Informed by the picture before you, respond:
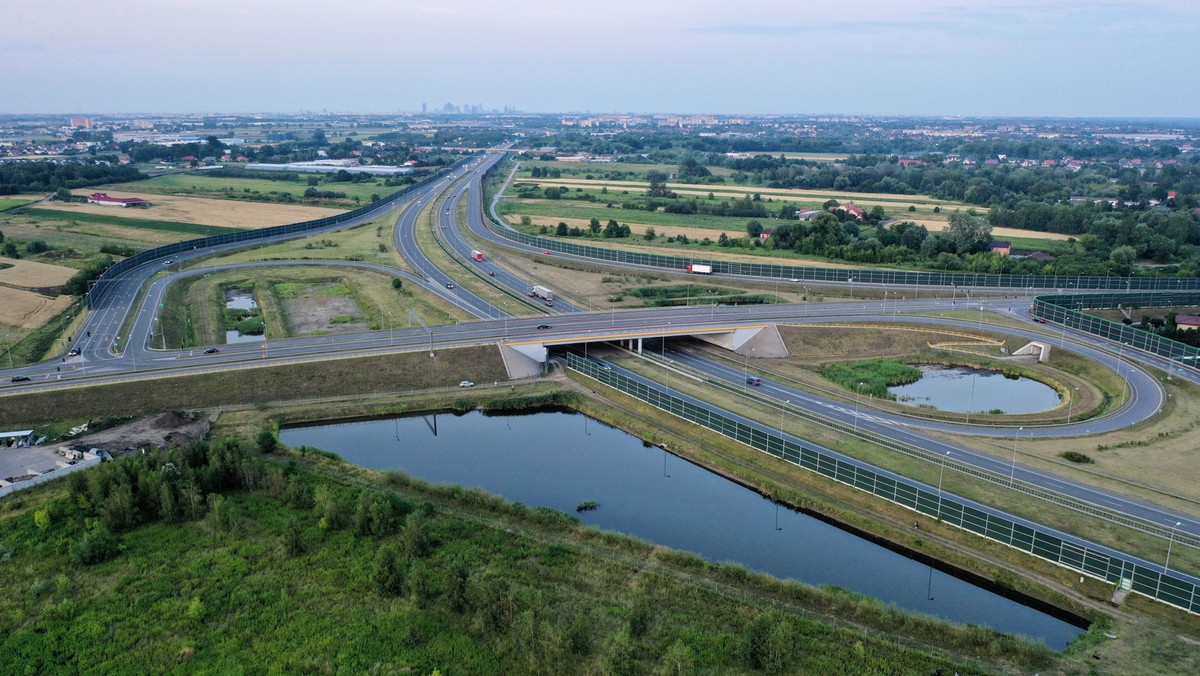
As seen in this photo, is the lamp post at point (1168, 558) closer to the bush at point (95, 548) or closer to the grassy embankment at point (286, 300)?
the bush at point (95, 548)

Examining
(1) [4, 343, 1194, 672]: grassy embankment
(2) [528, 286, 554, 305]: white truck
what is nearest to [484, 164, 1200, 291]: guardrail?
(2) [528, 286, 554, 305]: white truck

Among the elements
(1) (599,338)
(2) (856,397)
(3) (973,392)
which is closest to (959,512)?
(2) (856,397)

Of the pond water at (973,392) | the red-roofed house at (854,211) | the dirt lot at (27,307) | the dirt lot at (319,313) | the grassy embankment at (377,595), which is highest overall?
the red-roofed house at (854,211)

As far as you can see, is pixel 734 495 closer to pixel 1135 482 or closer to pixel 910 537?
pixel 910 537

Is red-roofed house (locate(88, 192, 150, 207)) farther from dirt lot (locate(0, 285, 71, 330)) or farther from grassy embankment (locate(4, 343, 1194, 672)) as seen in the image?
grassy embankment (locate(4, 343, 1194, 672))

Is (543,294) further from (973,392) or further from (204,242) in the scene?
(204,242)

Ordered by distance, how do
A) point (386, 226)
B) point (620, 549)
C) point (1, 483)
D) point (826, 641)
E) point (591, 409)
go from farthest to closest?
point (386, 226) → point (591, 409) → point (1, 483) → point (620, 549) → point (826, 641)

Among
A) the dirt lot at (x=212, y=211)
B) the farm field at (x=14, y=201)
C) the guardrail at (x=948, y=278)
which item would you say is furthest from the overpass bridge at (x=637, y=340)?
the farm field at (x=14, y=201)

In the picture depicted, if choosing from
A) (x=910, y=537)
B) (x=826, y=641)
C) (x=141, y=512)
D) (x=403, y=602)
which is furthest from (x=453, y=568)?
(x=910, y=537)
